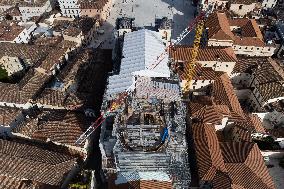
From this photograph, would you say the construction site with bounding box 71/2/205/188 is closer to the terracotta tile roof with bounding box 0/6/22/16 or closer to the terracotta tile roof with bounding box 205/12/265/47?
the terracotta tile roof with bounding box 205/12/265/47

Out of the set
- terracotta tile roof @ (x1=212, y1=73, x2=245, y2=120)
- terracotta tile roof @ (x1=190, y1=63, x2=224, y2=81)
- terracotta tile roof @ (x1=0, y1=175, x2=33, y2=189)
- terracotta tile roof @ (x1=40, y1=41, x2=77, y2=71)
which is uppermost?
terracotta tile roof @ (x1=190, y1=63, x2=224, y2=81)

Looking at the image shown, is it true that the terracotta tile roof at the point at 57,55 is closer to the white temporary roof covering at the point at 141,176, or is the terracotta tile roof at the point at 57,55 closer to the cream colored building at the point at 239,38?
the white temporary roof covering at the point at 141,176

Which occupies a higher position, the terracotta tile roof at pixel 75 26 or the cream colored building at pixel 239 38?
the cream colored building at pixel 239 38

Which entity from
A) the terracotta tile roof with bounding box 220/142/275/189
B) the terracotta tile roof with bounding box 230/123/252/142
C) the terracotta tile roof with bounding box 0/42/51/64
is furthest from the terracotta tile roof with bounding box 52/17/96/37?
the terracotta tile roof with bounding box 220/142/275/189

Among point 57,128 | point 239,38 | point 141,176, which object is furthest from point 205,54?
point 57,128

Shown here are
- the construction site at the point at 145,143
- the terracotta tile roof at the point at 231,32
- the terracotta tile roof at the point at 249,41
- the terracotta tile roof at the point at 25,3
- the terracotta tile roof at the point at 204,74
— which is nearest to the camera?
the construction site at the point at 145,143

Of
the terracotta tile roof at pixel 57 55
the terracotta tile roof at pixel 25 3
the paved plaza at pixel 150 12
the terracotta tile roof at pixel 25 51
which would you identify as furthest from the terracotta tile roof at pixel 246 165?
the terracotta tile roof at pixel 25 3
